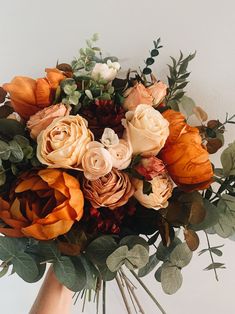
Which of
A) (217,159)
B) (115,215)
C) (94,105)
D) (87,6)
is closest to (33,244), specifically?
(115,215)

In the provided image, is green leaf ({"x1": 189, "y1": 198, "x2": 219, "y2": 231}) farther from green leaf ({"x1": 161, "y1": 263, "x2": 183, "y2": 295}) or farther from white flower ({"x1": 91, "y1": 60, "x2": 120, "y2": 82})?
white flower ({"x1": 91, "y1": 60, "x2": 120, "y2": 82})

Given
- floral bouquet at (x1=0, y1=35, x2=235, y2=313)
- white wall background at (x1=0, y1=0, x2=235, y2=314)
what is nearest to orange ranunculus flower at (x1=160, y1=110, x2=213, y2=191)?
floral bouquet at (x1=0, y1=35, x2=235, y2=313)

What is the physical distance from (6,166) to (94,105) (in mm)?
177

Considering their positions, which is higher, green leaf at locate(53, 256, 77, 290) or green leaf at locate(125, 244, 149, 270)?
green leaf at locate(125, 244, 149, 270)

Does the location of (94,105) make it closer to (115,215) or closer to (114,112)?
(114,112)

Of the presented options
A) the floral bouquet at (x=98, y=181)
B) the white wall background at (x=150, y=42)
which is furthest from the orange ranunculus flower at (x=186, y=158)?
the white wall background at (x=150, y=42)

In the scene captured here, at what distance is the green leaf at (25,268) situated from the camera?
733mm

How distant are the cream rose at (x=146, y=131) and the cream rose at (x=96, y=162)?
57 millimetres

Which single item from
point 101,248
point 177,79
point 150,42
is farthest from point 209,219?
point 150,42

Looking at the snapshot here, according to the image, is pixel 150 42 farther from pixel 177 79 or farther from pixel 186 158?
pixel 186 158

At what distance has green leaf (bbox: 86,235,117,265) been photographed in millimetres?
730

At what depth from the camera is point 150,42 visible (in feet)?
3.14

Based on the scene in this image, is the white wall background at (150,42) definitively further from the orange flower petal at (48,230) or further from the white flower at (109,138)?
the orange flower petal at (48,230)

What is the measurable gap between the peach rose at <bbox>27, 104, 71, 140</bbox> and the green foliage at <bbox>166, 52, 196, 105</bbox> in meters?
0.24
